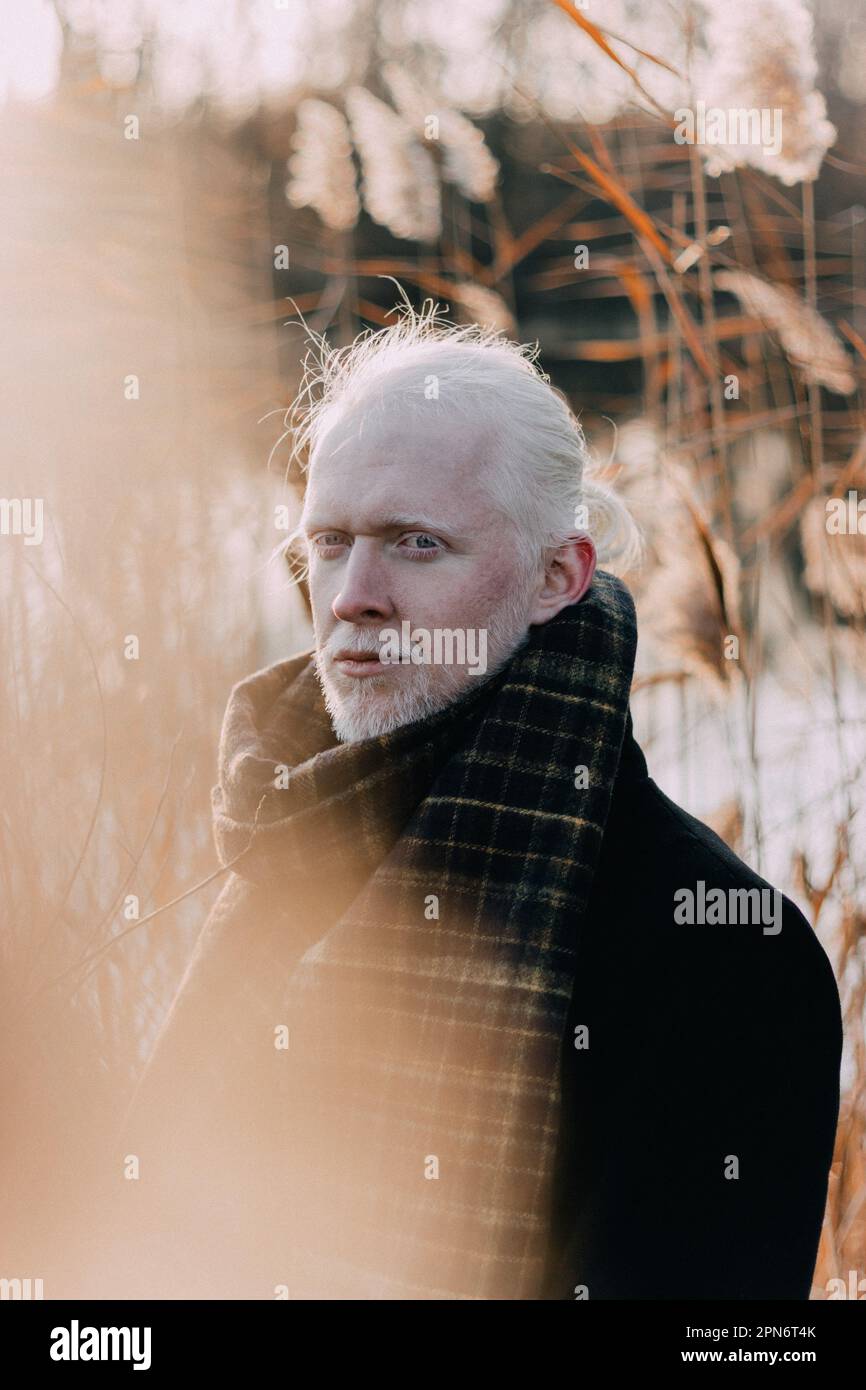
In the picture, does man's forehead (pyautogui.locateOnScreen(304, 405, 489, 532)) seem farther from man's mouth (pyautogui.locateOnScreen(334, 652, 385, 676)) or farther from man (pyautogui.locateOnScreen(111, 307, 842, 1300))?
man's mouth (pyautogui.locateOnScreen(334, 652, 385, 676))

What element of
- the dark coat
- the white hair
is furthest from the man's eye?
the dark coat

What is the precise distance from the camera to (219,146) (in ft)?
9.52

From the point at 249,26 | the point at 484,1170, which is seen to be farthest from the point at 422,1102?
the point at 249,26

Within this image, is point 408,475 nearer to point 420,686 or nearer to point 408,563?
point 408,563

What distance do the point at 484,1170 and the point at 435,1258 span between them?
0.13m

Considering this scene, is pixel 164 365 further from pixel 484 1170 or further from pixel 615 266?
pixel 484 1170

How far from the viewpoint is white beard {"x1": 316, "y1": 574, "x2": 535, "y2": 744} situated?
168 cm

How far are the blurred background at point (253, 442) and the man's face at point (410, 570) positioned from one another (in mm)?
535

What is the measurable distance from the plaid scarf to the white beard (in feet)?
0.08

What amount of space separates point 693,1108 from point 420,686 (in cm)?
64

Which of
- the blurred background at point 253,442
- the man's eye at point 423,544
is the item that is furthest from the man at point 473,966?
the blurred background at point 253,442

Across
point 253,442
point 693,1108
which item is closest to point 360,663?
point 693,1108

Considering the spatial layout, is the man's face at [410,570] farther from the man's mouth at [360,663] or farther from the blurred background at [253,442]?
the blurred background at [253,442]

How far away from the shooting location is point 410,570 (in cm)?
165
